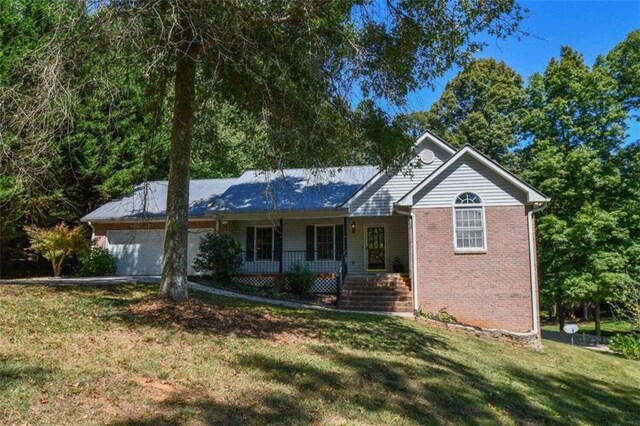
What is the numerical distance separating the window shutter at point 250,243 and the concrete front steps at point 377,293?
16.8 ft

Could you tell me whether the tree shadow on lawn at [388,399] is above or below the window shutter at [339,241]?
below

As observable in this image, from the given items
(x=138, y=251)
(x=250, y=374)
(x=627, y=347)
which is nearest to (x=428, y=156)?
(x=627, y=347)

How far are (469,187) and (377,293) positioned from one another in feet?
15.4

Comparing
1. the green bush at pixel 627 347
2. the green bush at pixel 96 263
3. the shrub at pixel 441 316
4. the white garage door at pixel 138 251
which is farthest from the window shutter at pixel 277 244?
the green bush at pixel 627 347

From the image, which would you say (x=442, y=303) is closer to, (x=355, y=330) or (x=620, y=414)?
(x=355, y=330)

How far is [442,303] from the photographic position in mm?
14477

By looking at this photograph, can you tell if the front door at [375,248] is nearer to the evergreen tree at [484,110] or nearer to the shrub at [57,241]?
the shrub at [57,241]

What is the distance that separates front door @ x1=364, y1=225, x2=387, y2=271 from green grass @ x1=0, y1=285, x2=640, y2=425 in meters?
8.18

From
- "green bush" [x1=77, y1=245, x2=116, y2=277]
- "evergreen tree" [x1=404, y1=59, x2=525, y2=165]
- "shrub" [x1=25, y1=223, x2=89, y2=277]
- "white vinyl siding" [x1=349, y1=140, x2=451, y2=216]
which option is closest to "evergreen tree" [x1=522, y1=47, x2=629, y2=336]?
"evergreen tree" [x1=404, y1=59, x2=525, y2=165]

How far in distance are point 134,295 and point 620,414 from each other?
10225mm

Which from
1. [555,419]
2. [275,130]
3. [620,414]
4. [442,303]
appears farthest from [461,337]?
[275,130]

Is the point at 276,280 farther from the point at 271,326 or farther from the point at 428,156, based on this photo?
the point at 271,326

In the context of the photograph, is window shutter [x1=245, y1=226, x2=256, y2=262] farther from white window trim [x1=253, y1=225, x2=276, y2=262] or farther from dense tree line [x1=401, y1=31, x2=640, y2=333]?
dense tree line [x1=401, y1=31, x2=640, y2=333]

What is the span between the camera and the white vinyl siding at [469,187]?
1452 centimetres
